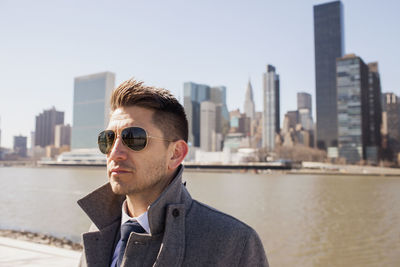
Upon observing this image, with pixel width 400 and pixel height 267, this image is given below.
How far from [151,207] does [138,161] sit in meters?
0.26

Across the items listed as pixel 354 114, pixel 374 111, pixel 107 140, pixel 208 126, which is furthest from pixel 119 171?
pixel 208 126

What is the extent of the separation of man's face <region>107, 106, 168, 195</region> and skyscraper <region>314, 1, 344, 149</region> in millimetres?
141903

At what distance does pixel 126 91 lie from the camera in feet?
5.40

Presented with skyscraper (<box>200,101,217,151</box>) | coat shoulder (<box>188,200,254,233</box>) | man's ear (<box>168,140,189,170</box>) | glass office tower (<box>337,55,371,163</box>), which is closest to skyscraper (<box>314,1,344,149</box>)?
glass office tower (<box>337,55,371,163</box>)

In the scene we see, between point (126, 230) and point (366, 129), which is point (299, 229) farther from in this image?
point (366, 129)

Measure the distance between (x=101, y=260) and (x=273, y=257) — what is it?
9.10m

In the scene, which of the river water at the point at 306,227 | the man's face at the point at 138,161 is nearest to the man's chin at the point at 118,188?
the man's face at the point at 138,161

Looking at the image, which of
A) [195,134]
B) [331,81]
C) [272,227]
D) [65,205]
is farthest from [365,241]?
[195,134]

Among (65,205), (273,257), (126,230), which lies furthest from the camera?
(65,205)

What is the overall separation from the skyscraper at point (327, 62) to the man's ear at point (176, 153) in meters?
142

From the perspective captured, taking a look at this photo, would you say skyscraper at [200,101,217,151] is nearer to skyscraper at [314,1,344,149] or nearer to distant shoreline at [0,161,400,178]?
skyscraper at [314,1,344,149]

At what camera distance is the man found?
4.72 feet

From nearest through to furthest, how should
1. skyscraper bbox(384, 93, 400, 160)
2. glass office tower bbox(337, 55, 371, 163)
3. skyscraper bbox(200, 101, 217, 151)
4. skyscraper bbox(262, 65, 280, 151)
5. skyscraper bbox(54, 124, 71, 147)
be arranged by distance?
glass office tower bbox(337, 55, 371, 163) < skyscraper bbox(384, 93, 400, 160) < skyscraper bbox(262, 65, 280, 151) < skyscraper bbox(200, 101, 217, 151) < skyscraper bbox(54, 124, 71, 147)

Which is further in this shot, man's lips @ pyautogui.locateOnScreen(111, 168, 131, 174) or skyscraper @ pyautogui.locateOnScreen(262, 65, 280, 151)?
skyscraper @ pyautogui.locateOnScreen(262, 65, 280, 151)
